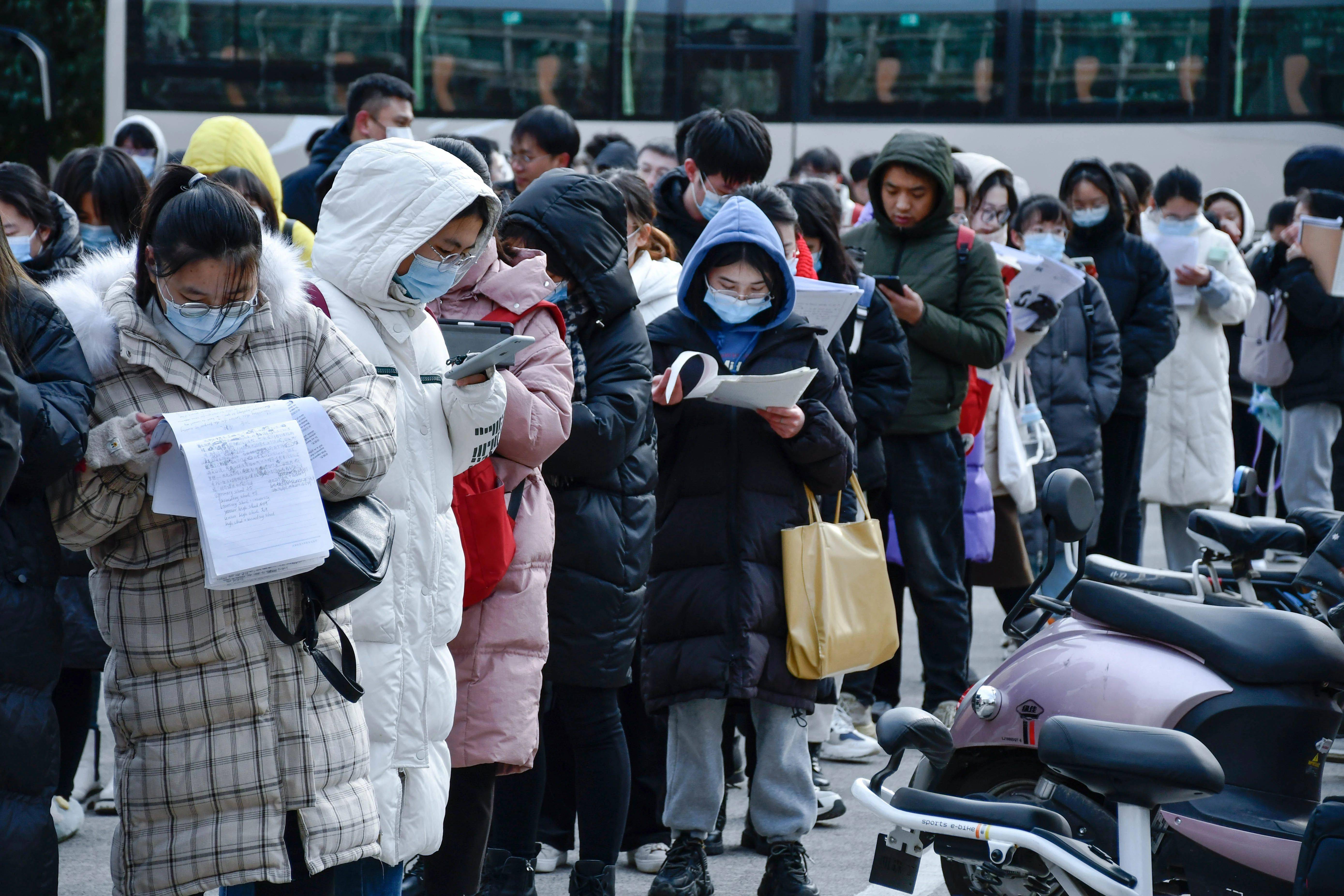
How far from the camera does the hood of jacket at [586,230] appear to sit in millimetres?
3932

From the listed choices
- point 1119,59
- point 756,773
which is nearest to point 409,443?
point 756,773

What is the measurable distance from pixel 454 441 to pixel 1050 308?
413 centimetres

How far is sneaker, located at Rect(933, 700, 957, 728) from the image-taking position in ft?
19.4

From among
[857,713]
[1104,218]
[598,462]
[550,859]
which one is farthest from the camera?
[1104,218]

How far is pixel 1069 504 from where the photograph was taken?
4.00 meters

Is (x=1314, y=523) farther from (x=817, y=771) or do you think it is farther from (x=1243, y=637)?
(x=817, y=771)

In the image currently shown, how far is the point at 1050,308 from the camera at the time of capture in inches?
265

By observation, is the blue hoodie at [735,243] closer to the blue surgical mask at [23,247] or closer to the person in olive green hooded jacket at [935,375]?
the person in olive green hooded jacket at [935,375]

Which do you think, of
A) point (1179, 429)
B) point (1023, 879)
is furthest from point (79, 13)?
point (1023, 879)

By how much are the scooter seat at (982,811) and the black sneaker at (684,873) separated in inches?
51.6

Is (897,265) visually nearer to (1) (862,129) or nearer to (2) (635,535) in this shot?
(2) (635,535)

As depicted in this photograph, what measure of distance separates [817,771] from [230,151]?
10.8 ft

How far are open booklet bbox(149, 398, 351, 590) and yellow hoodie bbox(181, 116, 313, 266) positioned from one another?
11.3ft

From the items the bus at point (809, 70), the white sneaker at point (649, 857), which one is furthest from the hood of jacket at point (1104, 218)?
the bus at point (809, 70)
